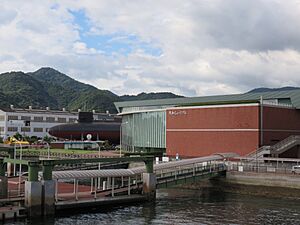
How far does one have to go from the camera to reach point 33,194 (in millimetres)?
39344

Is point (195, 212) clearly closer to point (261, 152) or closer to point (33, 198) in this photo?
point (33, 198)

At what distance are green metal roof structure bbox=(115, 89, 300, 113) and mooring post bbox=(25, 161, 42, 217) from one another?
46.4m

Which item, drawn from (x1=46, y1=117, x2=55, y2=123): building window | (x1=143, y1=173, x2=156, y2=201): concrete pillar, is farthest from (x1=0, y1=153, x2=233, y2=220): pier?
(x1=46, y1=117, x2=55, y2=123): building window

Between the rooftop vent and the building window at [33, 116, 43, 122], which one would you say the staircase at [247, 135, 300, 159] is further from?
the building window at [33, 116, 43, 122]

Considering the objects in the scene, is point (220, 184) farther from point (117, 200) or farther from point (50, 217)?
point (50, 217)

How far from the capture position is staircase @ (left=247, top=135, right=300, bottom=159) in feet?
238

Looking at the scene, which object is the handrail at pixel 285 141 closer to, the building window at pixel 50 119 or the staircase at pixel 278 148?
the staircase at pixel 278 148

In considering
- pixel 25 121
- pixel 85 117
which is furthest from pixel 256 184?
pixel 25 121

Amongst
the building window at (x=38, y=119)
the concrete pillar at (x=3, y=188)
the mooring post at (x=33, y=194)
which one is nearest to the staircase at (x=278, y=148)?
the concrete pillar at (x=3, y=188)

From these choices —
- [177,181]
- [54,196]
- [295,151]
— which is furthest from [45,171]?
[295,151]

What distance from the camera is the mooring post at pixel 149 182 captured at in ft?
162

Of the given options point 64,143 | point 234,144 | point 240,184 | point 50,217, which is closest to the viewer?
point 50,217

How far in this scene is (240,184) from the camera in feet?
190

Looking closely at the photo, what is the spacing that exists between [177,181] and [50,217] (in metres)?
18.0
